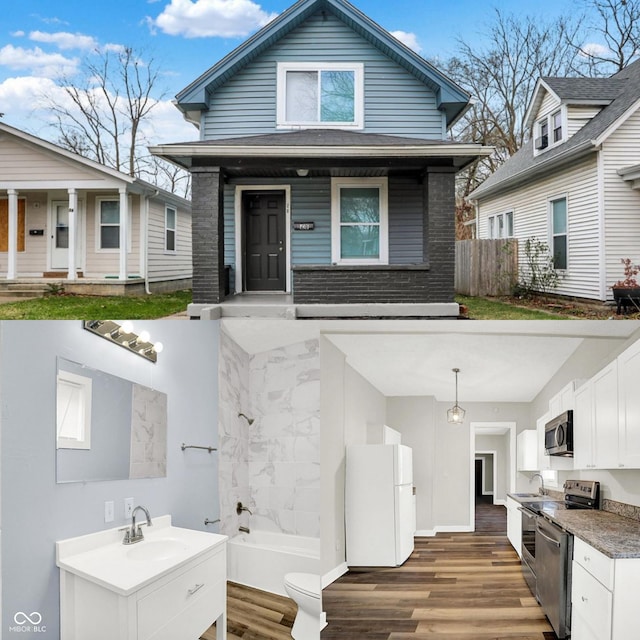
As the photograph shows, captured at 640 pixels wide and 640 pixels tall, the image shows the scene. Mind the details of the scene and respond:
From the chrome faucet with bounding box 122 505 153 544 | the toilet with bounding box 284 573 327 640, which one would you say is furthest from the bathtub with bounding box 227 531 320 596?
the chrome faucet with bounding box 122 505 153 544

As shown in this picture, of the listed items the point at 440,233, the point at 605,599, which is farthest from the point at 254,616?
the point at 440,233

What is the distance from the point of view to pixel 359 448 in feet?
8.31

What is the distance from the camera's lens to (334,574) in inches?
96.2

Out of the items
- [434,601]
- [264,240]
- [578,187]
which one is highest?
[578,187]

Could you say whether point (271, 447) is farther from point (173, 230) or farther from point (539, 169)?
point (173, 230)

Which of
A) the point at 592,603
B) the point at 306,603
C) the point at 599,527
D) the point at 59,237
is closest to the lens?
the point at 306,603

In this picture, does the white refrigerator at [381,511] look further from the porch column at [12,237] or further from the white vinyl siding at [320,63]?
the porch column at [12,237]

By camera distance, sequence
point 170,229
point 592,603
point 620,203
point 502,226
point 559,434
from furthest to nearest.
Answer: point 170,229, point 502,226, point 620,203, point 559,434, point 592,603

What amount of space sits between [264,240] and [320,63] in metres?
2.27

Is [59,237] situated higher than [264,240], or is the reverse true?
[59,237]

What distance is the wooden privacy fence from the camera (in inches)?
298

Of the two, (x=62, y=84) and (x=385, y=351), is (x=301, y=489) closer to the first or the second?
(x=385, y=351)

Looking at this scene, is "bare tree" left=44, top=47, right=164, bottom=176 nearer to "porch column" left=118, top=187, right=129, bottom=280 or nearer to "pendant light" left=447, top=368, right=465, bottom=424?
"porch column" left=118, top=187, right=129, bottom=280

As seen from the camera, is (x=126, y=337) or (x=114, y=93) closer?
(x=126, y=337)
